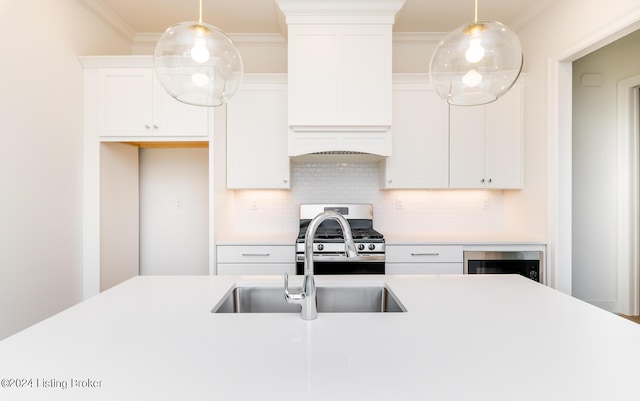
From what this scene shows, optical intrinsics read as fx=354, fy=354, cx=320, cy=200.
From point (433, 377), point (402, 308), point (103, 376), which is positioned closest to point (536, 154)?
point (402, 308)

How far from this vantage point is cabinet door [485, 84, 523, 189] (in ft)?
10.6

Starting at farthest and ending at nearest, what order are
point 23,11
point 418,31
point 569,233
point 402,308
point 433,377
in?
point 418,31, point 569,233, point 23,11, point 402,308, point 433,377

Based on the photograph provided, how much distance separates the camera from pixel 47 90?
2477 mm

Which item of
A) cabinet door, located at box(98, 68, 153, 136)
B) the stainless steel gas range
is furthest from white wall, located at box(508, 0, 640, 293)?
cabinet door, located at box(98, 68, 153, 136)

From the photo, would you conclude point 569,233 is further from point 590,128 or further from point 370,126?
point 370,126

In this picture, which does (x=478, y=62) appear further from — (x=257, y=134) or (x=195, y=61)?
(x=257, y=134)

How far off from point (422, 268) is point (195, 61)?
235 centimetres

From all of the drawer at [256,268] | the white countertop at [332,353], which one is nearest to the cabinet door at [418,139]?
the drawer at [256,268]

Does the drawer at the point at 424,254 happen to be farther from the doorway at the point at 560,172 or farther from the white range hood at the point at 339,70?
the white range hood at the point at 339,70

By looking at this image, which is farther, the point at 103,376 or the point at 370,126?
the point at 370,126

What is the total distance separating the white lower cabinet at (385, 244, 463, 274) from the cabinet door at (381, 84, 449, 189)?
1.98ft

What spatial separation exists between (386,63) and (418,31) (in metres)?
0.90

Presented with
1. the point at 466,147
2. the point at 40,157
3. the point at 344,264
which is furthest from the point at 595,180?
the point at 40,157

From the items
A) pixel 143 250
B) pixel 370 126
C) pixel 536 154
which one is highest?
pixel 370 126
